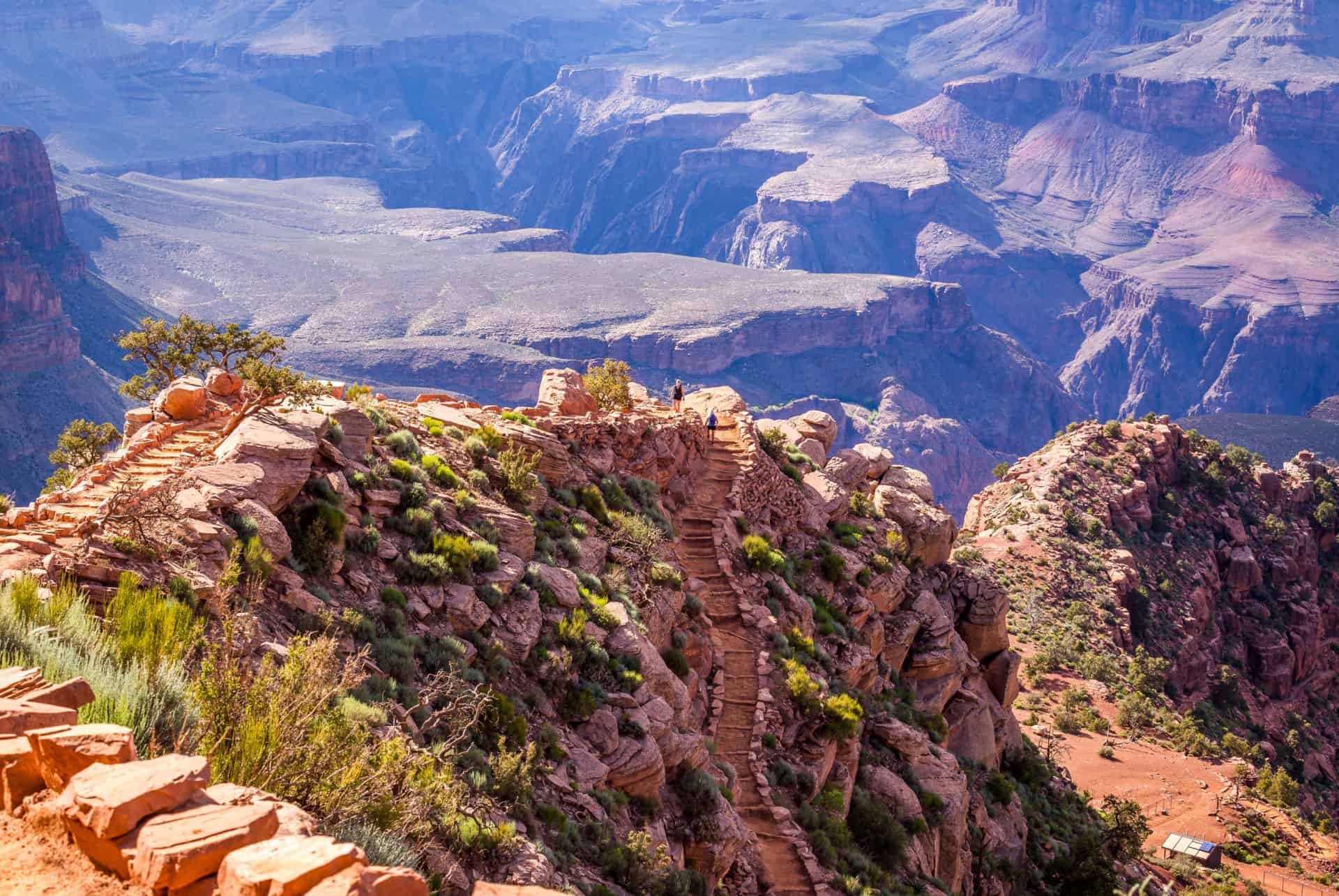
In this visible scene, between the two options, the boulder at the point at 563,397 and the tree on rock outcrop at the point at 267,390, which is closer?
the tree on rock outcrop at the point at 267,390

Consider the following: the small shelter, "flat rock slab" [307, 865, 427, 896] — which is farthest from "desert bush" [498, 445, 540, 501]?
the small shelter

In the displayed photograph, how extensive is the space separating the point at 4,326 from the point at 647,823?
401ft

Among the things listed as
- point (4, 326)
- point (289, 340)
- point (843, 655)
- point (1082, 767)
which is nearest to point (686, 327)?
point (289, 340)

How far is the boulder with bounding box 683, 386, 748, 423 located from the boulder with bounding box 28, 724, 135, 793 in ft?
89.8

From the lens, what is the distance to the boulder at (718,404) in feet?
121

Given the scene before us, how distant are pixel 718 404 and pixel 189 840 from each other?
3087cm

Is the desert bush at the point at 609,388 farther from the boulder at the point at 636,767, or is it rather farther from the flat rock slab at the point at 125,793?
the flat rock slab at the point at 125,793

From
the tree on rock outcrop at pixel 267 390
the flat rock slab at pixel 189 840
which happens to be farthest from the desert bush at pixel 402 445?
the flat rock slab at pixel 189 840

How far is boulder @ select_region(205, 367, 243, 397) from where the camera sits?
70.0 ft

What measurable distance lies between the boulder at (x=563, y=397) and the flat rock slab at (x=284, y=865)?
22.2 m

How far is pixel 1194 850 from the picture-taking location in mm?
36875

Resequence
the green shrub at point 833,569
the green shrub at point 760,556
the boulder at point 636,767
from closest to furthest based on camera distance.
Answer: the boulder at point 636,767, the green shrub at point 760,556, the green shrub at point 833,569

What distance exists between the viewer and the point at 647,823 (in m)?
16.9

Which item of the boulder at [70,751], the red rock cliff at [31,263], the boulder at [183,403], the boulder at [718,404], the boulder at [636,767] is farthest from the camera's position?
the red rock cliff at [31,263]
